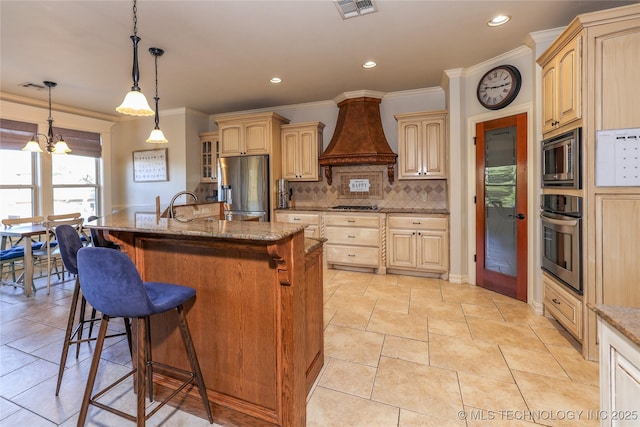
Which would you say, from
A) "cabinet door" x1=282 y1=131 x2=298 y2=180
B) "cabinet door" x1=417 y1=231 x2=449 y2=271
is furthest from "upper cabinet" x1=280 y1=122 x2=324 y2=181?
"cabinet door" x1=417 y1=231 x2=449 y2=271

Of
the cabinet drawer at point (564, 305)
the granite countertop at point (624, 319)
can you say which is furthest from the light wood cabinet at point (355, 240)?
the granite countertop at point (624, 319)

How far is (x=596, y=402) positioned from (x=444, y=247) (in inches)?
93.4

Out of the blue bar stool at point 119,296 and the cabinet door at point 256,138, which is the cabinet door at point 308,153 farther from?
the blue bar stool at point 119,296

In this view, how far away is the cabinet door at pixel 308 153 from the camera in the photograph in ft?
16.0

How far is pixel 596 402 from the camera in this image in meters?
1.73

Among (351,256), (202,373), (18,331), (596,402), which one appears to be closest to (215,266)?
(202,373)

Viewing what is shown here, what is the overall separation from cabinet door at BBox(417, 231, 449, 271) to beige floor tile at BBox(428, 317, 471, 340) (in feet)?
4.24

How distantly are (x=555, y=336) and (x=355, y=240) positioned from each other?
8.14 feet

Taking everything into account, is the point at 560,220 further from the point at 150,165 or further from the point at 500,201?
the point at 150,165

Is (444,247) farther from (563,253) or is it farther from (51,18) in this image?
(51,18)

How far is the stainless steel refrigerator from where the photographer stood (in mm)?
4848

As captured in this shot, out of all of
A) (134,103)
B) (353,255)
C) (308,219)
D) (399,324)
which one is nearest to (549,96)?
(399,324)

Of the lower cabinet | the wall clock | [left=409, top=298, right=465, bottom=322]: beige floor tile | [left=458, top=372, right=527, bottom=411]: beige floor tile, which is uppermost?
the wall clock

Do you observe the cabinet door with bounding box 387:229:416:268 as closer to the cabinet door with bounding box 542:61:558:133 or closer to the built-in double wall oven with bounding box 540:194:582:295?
the built-in double wall oven with bounding box 540:194:582:295
